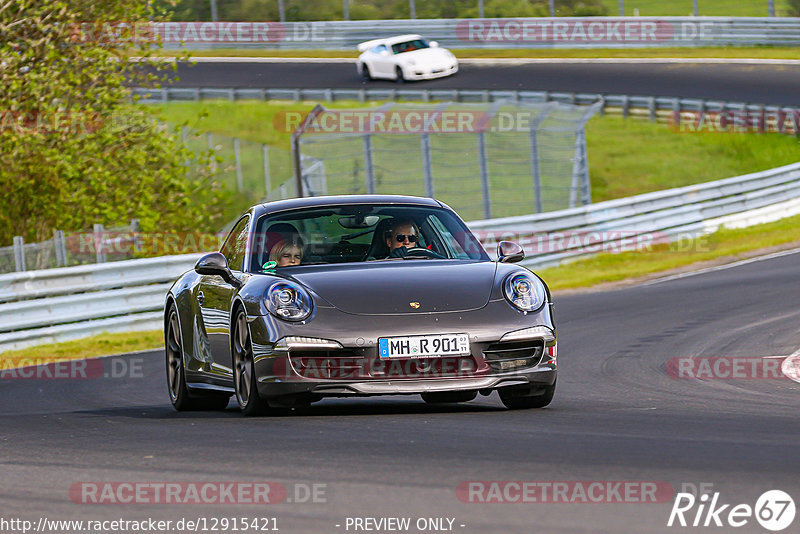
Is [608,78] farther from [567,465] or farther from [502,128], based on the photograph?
[567,465]

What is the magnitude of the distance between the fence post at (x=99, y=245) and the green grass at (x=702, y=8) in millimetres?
32520

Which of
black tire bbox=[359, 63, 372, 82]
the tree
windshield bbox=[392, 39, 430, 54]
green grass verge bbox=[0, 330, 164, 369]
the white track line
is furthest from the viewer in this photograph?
black tire bbox=[359, 63, 372, 82]

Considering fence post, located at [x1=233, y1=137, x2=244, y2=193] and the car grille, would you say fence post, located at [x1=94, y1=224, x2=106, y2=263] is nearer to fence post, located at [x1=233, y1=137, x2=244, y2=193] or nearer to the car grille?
the car grille

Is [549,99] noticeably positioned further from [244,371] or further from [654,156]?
[244,371]

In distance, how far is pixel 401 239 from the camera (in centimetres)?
895

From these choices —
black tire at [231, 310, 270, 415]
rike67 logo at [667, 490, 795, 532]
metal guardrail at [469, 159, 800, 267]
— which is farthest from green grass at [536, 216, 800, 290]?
rike67 logo at [667, 490, 795, 532]

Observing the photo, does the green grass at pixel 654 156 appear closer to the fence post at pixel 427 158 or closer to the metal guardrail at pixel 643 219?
the fence post at pixel 427 158

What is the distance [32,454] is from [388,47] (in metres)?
37.8

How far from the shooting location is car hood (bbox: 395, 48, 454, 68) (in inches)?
1704

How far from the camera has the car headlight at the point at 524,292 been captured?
8.09 metres

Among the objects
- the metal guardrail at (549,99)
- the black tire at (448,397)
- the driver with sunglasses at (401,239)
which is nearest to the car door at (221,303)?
the driver with sunglasses at (401,239)

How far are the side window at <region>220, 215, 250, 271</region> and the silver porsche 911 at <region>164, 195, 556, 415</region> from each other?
0.12 ft

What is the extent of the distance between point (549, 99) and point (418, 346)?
31.7m

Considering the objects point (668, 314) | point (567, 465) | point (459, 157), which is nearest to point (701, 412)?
point (567, 465)
